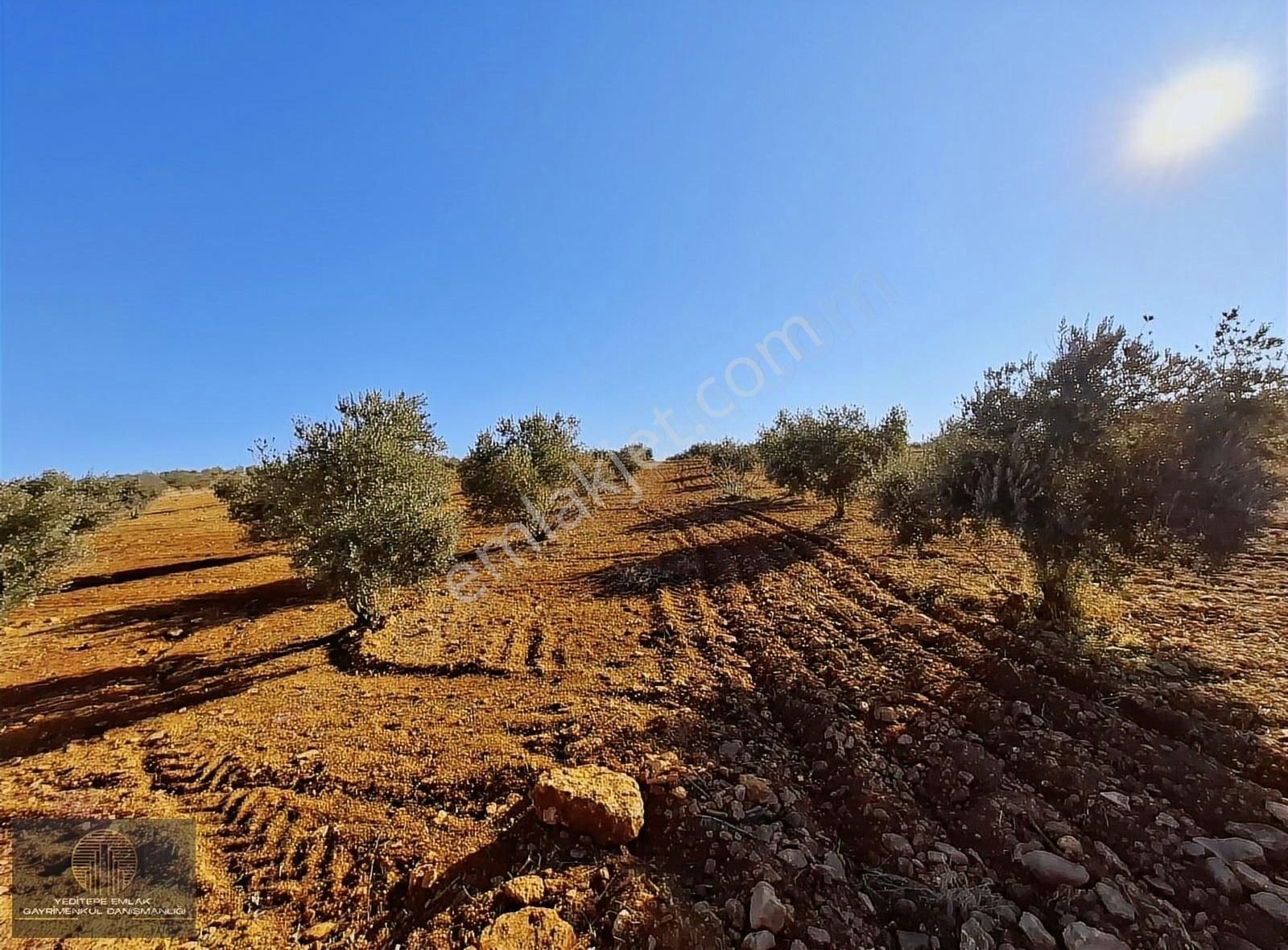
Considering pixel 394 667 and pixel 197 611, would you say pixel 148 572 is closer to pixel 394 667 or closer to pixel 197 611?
pixel 197 611

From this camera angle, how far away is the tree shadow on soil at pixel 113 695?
24.2 feet

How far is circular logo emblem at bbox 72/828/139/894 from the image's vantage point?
15.1 feet

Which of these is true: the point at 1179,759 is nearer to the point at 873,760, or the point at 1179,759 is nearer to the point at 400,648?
the point at 873,760

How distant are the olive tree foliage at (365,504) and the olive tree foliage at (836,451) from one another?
1453 cm

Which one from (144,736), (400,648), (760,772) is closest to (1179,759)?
(760,772)

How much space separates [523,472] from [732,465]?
25.8 meters

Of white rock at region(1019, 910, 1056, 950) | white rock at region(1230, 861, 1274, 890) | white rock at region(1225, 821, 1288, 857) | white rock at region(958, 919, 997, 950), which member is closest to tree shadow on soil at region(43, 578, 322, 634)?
white rock at region(958, 919, 997, 950)

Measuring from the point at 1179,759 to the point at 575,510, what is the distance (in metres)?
23.4

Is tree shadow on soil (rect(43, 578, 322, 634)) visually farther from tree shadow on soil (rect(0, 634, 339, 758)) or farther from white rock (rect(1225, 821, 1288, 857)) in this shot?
white rock (rect(1225, 821, 1288, 857))

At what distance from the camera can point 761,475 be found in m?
40.2

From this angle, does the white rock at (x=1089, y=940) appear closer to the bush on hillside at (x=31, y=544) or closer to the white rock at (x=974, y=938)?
the white rock at (x=974, y=938)

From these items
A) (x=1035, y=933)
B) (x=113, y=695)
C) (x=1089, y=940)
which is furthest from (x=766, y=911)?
(x=113, y=695)

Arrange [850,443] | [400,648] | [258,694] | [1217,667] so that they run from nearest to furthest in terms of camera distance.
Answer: [1217,667], [258,694], [400,648], [850,443]

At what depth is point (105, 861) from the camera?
4.86 metres
